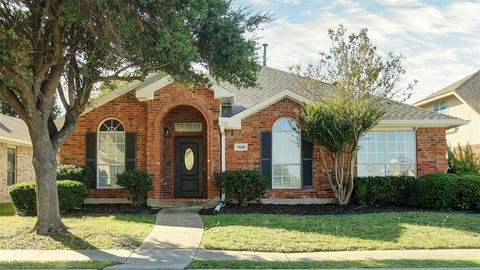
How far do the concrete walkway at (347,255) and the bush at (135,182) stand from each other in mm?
6512

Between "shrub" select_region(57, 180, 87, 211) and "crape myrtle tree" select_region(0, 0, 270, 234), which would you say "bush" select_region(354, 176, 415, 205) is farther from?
"shrub" select_region(57, 180, 87, 211)

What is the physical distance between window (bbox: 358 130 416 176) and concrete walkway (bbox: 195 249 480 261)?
24.5ft

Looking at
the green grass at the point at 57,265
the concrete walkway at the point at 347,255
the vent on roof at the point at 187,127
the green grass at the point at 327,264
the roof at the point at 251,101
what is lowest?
the concrete walkway at the point at 347,255

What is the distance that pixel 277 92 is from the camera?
18.9 metres

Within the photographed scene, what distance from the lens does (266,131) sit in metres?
17.6

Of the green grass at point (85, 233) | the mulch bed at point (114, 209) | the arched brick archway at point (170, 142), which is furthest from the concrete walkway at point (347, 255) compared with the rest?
the arched brick archway at point (170, 142)

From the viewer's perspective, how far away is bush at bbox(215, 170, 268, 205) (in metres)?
16.3

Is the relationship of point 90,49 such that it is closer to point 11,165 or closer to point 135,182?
point 135,182

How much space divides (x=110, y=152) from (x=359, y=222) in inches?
354

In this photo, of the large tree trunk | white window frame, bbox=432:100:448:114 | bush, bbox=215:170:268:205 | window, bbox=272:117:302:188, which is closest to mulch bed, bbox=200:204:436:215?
bush, bbox=215:170:268:205

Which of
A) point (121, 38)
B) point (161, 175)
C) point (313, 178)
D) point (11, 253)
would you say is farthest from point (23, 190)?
point (313, 178)

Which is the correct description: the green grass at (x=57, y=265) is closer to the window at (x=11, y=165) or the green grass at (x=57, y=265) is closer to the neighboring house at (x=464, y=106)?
the window at (x=11, y=165)

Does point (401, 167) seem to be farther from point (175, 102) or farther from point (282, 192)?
point (175, 102)

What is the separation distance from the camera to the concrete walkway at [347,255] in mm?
9711
